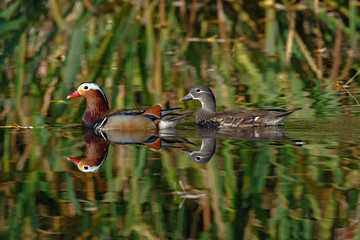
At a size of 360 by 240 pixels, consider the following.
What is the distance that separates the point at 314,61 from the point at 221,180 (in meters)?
7.22

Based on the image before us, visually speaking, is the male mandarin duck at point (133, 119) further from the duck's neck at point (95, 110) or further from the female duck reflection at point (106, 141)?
the female duck reflection at point (106, 141)

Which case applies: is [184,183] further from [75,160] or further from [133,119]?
[133,119]

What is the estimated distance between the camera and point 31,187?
6570mm

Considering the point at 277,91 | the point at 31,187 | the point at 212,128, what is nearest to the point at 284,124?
the point at 212,128

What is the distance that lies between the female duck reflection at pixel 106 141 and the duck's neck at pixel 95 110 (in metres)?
0.14

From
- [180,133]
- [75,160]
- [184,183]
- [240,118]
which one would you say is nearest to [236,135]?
[240,118]

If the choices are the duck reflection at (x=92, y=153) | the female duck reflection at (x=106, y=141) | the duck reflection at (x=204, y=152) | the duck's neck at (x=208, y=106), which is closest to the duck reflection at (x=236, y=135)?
the duck reflection at (x=204, y=152)

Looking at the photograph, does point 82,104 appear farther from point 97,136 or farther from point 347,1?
point 347,1

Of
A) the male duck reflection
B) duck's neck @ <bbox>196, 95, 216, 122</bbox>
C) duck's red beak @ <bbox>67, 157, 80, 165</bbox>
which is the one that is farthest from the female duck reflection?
duck's neck @ <bbox>196, 95, 216, 122</bbox>

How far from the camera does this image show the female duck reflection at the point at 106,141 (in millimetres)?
7504

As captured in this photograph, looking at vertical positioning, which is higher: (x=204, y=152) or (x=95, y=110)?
(x=95, y=110)

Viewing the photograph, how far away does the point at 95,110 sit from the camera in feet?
31.9

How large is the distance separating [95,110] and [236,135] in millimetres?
1871

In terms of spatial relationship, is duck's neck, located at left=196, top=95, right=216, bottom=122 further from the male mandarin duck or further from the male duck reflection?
the male mandarin duck
